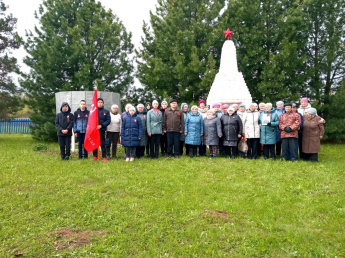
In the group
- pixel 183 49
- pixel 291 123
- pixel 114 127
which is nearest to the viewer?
pixel 291 123

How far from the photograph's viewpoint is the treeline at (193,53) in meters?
13.4

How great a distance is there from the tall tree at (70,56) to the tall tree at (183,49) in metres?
1.66

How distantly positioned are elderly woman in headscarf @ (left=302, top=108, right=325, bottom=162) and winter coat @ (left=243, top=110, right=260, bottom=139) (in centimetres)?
120

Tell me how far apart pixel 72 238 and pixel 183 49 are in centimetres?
1272

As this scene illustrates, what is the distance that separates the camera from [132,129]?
7.38 m

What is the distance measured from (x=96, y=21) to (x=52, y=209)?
41.2ft

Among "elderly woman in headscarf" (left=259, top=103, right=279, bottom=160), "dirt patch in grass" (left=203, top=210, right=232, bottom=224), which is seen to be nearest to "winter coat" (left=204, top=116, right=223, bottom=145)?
"elderly woman in headscarf" (left=259, top=103, right=279, bottom=160)

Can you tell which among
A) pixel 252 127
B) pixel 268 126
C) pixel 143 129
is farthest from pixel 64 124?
pixel 268 126

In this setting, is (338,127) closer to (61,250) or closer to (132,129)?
(132,129)

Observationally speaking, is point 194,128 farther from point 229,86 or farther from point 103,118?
point 229,86

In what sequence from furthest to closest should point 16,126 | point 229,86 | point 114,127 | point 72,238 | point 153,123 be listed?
point 16,126, point 229,86, point 114,127, point 153,123, point 72,238

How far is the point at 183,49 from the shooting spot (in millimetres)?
14641

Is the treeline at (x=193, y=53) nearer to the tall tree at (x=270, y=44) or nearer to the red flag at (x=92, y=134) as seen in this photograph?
the tall tree at (x=270, y=44)

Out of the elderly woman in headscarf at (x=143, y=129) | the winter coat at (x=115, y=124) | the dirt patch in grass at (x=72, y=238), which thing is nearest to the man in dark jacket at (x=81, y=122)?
the winter coat at (x=115, y=124)
